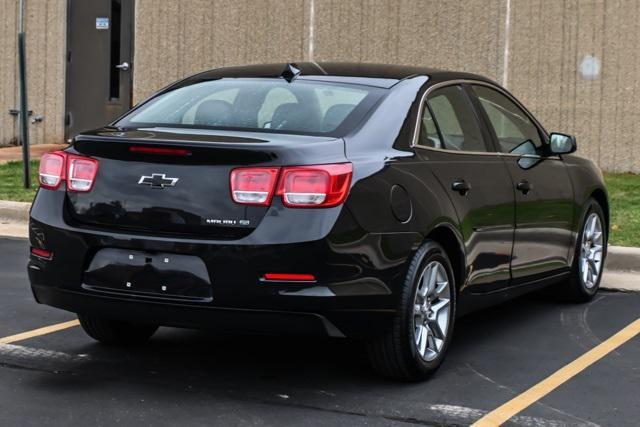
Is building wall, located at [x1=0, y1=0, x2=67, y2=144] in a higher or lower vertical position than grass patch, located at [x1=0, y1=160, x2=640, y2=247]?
higher

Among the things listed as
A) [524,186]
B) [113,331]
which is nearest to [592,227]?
[524,186]

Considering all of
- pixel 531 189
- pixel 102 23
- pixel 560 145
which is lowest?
pixel 531 189

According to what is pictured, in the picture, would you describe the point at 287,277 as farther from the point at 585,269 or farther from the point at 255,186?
the point at 585,269

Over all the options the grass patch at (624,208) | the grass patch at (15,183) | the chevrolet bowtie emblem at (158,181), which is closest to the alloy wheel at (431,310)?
the chevrolet bowtie emblem at (158,181)

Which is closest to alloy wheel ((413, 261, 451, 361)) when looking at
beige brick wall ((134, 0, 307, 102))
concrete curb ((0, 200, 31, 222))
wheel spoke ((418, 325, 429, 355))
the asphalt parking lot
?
wheel spoke ((418, 325, 429, 355))

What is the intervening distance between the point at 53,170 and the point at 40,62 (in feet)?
40.3

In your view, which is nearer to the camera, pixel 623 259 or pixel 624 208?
pixel 623 259

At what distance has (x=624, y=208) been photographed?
37.1 ft

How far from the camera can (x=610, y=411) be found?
499 cm

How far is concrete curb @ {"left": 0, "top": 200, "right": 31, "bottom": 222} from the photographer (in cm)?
1073

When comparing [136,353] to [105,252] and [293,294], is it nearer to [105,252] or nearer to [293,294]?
[105,252]

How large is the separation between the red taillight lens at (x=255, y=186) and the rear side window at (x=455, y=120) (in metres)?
1.32

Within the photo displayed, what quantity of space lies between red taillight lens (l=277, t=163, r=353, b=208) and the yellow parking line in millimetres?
2079

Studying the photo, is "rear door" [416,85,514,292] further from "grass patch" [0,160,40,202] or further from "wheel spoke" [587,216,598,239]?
"grass patch" [0,160,40,202]
